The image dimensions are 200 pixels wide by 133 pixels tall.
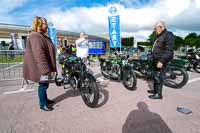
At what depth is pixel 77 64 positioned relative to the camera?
13.2 feet

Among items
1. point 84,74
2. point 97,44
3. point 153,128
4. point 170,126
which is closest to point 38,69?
point 84,74

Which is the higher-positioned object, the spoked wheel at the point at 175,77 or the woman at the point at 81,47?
the woman at the point at 81,47

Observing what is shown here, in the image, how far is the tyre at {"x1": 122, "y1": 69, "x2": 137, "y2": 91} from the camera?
4537 mm

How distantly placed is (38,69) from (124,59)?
9.70ft

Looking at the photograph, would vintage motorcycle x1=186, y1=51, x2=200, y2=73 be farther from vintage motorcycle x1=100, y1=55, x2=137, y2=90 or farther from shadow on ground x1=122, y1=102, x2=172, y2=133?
shadow on ground x1=122, y1=102, x2=172, y2=133

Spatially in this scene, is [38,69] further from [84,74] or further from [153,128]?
[153,128]

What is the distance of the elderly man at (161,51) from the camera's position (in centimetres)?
356

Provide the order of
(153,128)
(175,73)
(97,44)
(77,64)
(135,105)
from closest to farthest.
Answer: (153,128) → (135,105) → (77,64) → (175,73) → (97,44)

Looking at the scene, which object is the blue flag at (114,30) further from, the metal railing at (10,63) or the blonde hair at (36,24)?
the blonde hair at (36,24)

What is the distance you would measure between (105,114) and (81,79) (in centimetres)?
105

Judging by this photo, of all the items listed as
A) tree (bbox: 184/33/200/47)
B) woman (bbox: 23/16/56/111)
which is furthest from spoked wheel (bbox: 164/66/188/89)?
tree (bbox: 184/33/200/47)

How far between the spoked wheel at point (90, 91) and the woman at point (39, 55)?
31.6 inches

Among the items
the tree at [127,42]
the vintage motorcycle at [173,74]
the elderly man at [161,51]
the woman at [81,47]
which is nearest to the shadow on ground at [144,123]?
the elderly man at [161,51]

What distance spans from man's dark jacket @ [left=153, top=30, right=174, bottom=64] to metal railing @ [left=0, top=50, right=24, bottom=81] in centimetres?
531
